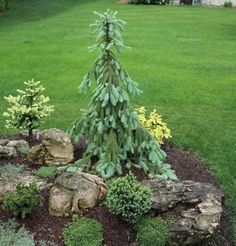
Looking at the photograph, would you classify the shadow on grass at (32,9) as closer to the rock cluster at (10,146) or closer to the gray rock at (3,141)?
the gray rock at (3,141)

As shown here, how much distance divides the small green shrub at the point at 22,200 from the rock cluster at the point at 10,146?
1849 mm

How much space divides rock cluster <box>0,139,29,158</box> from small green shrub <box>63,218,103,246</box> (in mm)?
2404

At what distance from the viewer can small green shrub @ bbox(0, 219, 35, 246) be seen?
6992mm

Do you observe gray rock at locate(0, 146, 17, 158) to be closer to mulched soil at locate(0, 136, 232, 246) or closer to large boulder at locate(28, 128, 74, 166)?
large boulder at locate(28, 128, 74, 166)

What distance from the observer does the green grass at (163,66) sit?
38.2 ft

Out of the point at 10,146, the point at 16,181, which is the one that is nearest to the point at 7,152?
the point at 10,146

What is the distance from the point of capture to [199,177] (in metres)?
9.15

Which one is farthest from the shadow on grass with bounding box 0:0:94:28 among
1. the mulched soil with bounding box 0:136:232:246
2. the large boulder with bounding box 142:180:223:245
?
the large boulder with bounding box 142:180:223:245

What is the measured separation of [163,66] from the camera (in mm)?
18203

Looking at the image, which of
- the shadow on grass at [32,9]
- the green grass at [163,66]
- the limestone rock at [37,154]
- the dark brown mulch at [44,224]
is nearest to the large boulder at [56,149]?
the limestone rock at [37,154]

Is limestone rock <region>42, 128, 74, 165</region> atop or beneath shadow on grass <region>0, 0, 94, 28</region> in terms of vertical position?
Result: atop

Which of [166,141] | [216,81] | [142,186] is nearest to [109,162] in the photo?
[142,186]

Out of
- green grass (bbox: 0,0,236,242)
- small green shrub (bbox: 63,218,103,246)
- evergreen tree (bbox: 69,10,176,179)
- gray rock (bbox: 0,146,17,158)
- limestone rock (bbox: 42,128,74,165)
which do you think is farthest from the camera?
green grass (bbox: 0,0,236,242)

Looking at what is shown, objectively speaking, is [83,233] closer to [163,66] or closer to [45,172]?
[45,172]
